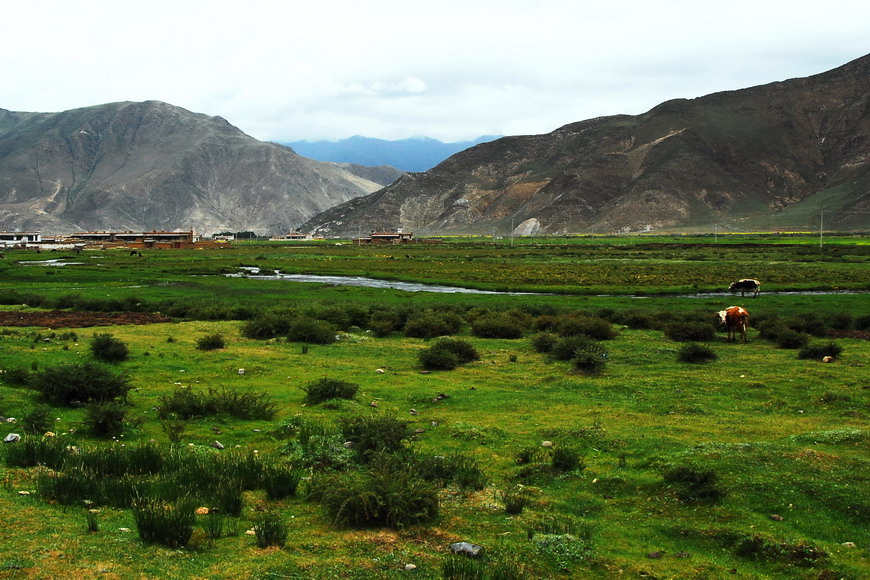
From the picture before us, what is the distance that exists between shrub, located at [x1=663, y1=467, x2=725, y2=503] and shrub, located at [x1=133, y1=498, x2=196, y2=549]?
23.4 feet

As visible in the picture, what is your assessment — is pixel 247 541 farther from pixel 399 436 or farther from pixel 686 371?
pixel 686 371

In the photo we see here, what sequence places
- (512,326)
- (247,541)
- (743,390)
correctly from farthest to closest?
(512,326)
(743,390)
(247,541)

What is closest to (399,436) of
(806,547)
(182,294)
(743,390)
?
(806,547)

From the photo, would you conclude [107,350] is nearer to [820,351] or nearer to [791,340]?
[820,351]

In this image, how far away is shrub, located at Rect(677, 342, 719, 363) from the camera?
2225 cm

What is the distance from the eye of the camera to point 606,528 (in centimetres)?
930

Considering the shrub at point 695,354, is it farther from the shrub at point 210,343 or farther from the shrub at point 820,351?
the shrub at point 210,343

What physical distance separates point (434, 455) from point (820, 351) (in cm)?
1664

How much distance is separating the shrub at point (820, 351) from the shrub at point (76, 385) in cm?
2095

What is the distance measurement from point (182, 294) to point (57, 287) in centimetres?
1240

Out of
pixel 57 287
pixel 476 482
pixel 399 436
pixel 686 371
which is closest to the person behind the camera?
pixel 476 482

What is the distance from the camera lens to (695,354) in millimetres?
22250

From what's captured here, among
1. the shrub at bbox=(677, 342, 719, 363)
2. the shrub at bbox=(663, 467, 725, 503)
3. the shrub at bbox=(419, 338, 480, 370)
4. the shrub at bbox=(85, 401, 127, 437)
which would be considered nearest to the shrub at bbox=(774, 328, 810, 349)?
the shrub at bbox=(677, 342, 719, 363)

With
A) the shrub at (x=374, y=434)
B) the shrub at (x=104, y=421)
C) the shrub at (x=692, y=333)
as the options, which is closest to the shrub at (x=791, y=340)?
the shrub at (x=692, y=333)
